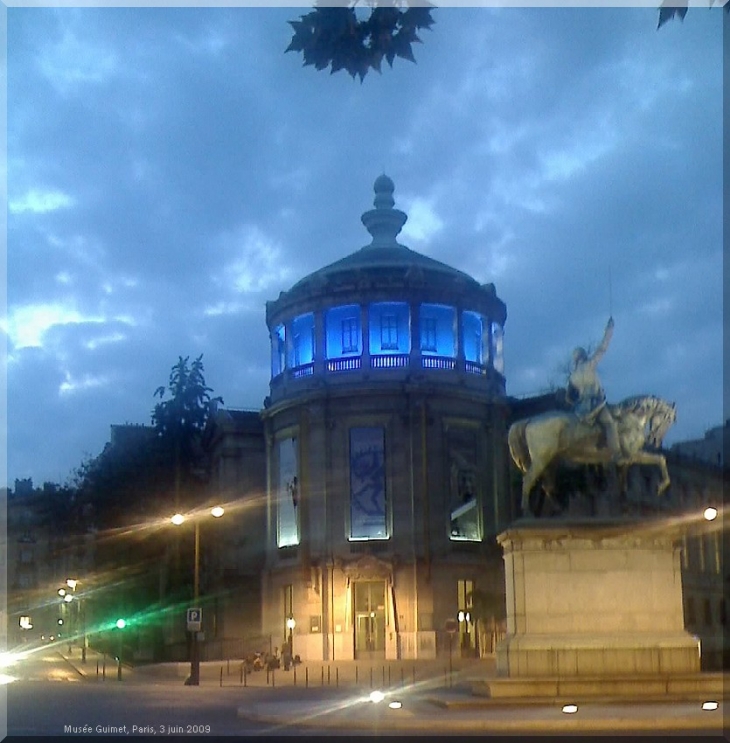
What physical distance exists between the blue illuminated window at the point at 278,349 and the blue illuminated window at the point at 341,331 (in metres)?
3.47

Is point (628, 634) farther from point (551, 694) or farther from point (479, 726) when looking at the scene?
point (479, 726)

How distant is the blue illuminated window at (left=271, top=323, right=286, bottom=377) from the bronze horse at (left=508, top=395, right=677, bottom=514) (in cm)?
4041

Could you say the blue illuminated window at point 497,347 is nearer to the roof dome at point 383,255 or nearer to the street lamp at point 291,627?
the roof dome at point 383,255

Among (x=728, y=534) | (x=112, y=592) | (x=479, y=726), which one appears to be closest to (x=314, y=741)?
(x=479, y=726)

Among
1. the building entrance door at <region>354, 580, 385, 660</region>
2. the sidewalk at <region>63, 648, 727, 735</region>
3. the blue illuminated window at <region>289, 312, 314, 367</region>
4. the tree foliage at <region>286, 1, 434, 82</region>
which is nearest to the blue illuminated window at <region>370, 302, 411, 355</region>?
the blue illuminated window at <region>289, 312, 314, 367</region>

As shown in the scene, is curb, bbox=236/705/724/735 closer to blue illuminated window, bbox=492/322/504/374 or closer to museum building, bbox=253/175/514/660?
museum building, bbox=253/175/514/660

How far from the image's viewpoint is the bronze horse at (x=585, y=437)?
25359 millimetres

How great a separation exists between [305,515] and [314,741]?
42.2 meters

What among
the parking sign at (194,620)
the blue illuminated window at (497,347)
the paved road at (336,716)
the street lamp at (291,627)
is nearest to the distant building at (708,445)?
the blue illuminated window at (497,347)

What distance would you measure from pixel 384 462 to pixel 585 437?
35.7m

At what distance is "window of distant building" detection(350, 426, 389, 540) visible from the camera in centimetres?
6022

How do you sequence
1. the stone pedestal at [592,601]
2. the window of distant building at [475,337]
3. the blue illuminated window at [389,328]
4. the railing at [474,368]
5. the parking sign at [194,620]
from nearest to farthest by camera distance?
1. the stone pedestal at [592,601]
2. the parking sign at [194,620]
3. the blue illuminated window at [389,328]
4. the railing at [474,368]
5. the window of distant building at [475,337]

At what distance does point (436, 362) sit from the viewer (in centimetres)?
6194

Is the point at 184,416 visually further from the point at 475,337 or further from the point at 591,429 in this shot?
the point at 591,429
